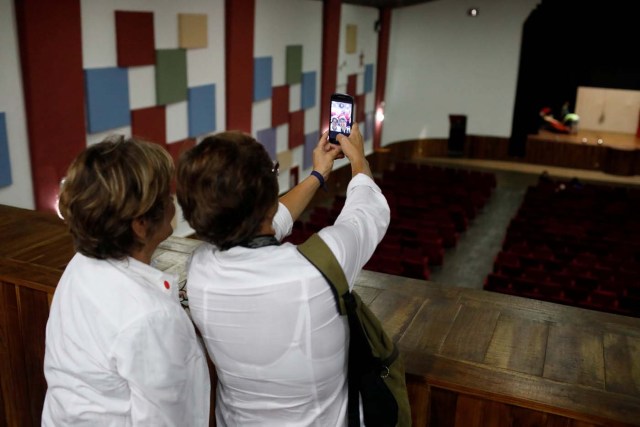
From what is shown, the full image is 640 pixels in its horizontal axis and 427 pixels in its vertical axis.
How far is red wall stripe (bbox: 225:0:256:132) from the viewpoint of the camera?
824cm

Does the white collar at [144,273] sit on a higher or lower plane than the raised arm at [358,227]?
lower

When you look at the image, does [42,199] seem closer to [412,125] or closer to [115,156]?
[115,156]

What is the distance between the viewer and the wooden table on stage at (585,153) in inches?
564

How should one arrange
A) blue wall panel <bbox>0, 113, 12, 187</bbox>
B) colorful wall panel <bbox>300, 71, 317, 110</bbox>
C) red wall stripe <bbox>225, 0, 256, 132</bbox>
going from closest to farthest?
blue wall panel <bbox>0, 113, 12, 187</bbox> < red wall stripe <bbox>225, 0, 256, 132</bbox> < colorful wall panel <bbox>300, 71, 317, 110</bbox>

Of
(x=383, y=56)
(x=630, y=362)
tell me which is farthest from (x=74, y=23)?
(x=383, y=56)

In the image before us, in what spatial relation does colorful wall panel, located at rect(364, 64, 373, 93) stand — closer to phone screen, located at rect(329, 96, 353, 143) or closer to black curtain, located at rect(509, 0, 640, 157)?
black curtain, located at rect(509, 0, 640, 157)

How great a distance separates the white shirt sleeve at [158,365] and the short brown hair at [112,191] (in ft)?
0.62

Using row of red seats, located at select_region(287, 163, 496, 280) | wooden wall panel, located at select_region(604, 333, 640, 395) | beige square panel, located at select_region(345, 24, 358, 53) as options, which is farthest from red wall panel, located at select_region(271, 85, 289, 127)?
wooden wall panel, located at select_region(604, 333, 640, 395)

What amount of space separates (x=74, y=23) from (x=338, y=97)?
430 centimetres

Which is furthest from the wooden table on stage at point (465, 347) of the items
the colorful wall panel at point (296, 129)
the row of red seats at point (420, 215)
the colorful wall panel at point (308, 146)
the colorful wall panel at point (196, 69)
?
the colorful wall panel at point (308, 146)

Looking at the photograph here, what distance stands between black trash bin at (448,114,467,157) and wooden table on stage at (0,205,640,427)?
12920mm

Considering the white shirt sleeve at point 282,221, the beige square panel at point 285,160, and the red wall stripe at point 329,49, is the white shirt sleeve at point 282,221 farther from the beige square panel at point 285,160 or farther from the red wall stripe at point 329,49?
the red wall stripe at point 329,49

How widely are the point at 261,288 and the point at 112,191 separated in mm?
358

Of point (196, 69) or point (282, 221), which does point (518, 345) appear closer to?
point (282, 221)
